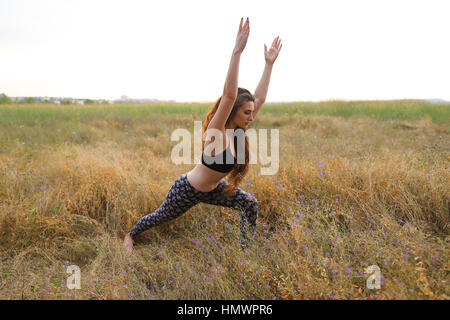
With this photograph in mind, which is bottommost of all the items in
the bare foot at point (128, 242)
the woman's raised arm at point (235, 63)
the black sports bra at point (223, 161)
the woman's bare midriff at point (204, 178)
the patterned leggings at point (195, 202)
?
the bare foot at point (128, 242)

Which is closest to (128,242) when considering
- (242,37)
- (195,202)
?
(195,202)

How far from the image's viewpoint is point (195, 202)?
Result: 2.30 m

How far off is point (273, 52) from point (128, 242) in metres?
2.09

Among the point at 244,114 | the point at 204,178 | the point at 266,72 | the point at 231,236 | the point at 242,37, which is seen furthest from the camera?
the point at 231,236

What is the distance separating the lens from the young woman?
5.54 ft

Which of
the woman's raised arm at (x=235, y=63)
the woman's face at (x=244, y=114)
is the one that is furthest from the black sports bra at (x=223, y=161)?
the woman's raised arm at (x=235, y=63)

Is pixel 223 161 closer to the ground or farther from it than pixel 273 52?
closer to the ground

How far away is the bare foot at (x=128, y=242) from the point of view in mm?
2421

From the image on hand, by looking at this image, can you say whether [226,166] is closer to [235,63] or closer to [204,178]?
[204,178]

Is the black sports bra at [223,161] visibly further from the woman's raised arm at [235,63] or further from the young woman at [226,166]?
the woman's raised arm at [235,63]

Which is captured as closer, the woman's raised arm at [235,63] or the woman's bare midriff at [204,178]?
the woman's raised arm at [235,63]

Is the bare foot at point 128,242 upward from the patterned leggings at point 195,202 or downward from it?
downward

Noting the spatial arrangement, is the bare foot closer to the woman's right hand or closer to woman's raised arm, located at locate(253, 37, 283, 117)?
woman's raised arm, located at locate(253, 37, 283, 117)

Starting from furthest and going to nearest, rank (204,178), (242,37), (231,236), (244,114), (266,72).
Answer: (231,236) < (266,72) < (204,178) < (244,114) < (242,37)
